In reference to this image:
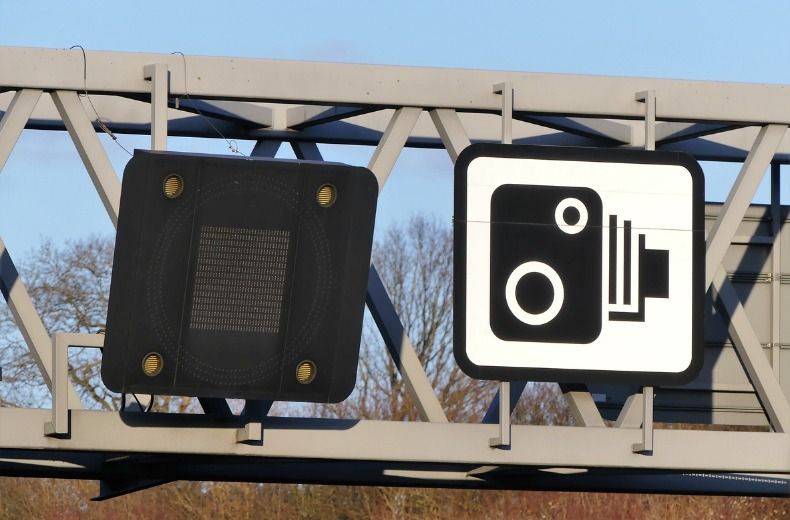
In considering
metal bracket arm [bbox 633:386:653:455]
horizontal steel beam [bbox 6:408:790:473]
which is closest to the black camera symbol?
metal bracket arm [bbox 633:386:653:455]

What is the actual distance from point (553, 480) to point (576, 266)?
8.09 feet

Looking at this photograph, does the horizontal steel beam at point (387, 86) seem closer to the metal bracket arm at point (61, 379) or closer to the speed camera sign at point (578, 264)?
the speed camera sign at point (578, 264)

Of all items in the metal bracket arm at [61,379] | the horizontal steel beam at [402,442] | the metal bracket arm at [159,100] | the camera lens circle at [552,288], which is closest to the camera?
the metal bracket arm at [61,379]

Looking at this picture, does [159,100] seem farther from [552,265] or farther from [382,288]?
[552,265]

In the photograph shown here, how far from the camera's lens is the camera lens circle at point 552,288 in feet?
30.7

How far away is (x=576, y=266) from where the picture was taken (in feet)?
30.7

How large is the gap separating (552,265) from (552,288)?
126 mm

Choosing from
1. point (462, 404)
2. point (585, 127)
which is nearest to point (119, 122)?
point (585, 127)

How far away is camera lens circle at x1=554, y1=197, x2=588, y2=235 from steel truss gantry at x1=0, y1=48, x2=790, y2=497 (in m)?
0.47

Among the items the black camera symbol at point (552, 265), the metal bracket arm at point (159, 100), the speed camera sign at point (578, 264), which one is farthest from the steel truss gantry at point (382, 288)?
the black camera symbol at point (552, 265)

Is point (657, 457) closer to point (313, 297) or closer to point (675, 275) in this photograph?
point (675, 275)

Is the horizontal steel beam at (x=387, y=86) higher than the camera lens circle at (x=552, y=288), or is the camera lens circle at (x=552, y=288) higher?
the horizontal steel beam at (x=387, y=86)

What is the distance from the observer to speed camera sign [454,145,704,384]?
368 inches

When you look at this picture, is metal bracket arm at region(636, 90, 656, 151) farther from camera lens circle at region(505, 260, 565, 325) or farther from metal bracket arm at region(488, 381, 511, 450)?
metal bracket arm at region(488, 381, 511, 450)
